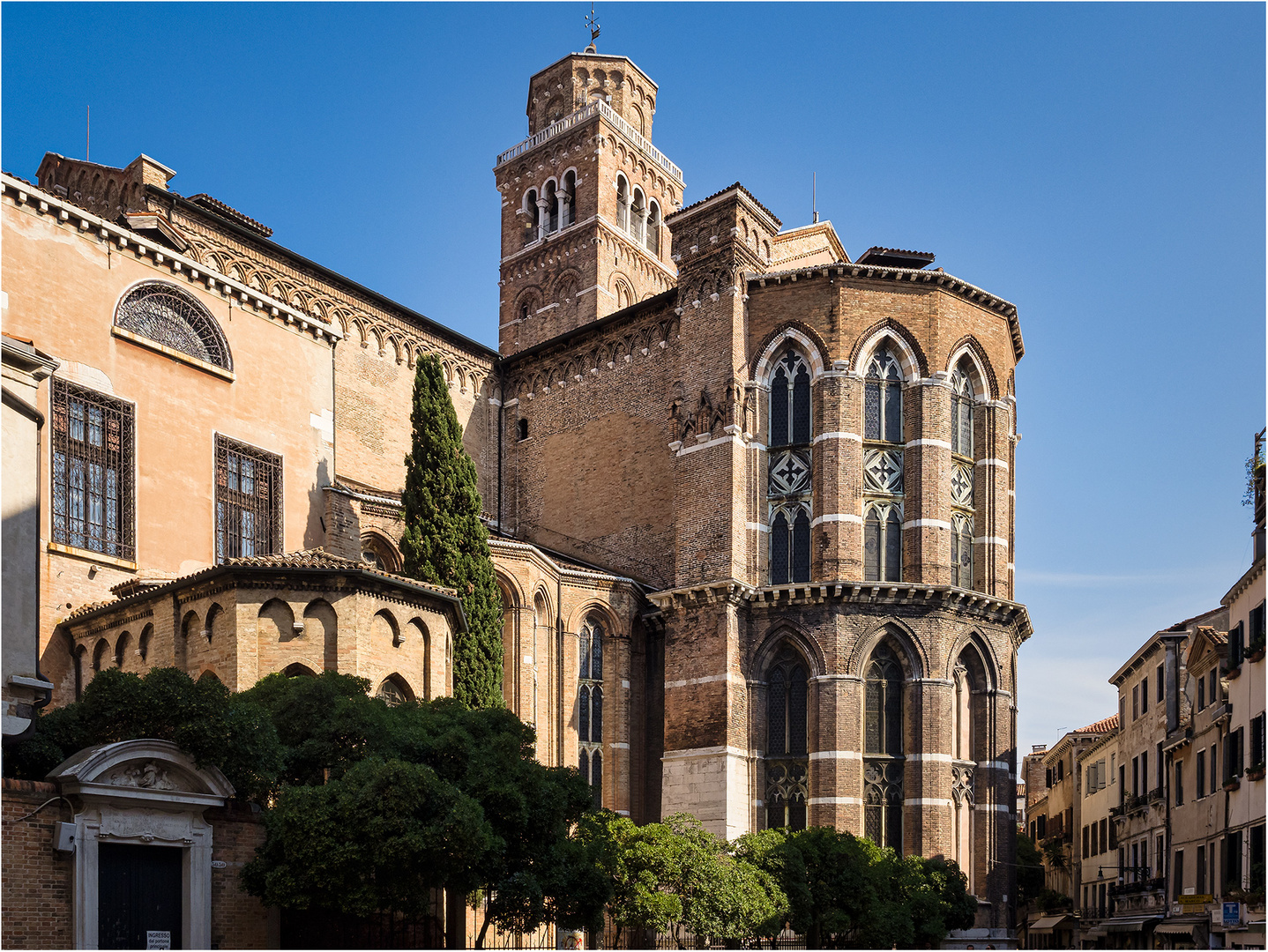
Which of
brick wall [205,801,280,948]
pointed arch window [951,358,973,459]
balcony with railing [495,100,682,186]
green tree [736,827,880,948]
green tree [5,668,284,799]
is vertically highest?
balcony with railing [495,100,682,186]

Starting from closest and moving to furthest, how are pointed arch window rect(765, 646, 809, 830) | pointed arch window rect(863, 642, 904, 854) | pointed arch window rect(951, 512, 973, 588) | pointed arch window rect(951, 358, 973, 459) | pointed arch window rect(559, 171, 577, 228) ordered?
pointed arch window rect(863, 642, 904, 854), pointed arch window rect(765, 646, 809, 830), pointed arch window rect(951, 512, 973, 588), pointed arch window rect(951, 358, 973, 459), pointed arch window rect(559, 171, 577, 228)

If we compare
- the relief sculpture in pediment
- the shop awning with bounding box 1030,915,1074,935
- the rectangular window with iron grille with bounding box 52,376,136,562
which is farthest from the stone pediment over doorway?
the shop awning with bounding box 1030,915,1074,935

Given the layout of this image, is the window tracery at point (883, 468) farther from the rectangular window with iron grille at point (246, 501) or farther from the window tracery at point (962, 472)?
the rectangular window with iron grille at point (246, 501)

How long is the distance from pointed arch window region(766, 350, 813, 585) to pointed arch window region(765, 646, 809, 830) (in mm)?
2343

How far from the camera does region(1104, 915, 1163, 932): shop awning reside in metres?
38.7

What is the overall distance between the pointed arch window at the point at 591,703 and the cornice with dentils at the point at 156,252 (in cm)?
1023

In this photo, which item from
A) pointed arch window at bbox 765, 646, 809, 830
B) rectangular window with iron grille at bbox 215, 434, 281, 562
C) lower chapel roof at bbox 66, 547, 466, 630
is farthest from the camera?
pointed arch window at bbox 765, 646, 809, 830

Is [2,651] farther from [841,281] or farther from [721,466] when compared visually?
[841,281]

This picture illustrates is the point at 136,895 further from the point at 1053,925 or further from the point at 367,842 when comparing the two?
the point at 1053,925

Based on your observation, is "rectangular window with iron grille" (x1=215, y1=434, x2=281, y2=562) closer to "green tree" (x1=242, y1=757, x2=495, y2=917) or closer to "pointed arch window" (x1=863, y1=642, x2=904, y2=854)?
"green tree" (x1=242, y1=757, x2=495, y2=917)

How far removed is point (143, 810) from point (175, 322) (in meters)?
15.2

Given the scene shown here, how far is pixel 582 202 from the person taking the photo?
179ft

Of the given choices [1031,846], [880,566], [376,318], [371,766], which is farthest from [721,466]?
[1031,846]

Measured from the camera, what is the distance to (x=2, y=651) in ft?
55.8
